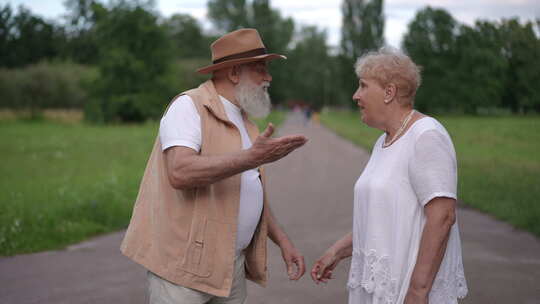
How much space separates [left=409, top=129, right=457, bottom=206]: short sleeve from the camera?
266 centimetres

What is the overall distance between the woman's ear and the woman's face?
0.06ft

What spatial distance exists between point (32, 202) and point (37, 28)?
275 feet

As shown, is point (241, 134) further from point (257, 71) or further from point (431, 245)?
point (431, 245)

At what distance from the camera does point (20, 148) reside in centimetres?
2300

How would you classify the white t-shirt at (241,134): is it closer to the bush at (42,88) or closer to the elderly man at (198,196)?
the elderly man at (198,196)

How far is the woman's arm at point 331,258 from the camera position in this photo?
11.1ft

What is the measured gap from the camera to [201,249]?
2.83 m

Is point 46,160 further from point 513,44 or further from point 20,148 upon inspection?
point 513,44

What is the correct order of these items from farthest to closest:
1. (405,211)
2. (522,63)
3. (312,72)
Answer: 1. (312,72)
2. (522,63)
3. (405,211)

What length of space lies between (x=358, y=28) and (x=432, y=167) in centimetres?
6714

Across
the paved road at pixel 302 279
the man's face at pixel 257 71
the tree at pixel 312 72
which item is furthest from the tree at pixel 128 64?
the tree at pixel 312 72

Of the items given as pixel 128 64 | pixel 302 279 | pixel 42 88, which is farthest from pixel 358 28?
pixel 302 279

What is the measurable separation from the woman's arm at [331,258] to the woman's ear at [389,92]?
89cm

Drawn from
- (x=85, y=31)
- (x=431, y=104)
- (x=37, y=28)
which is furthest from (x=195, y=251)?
(x=85, y=31)
